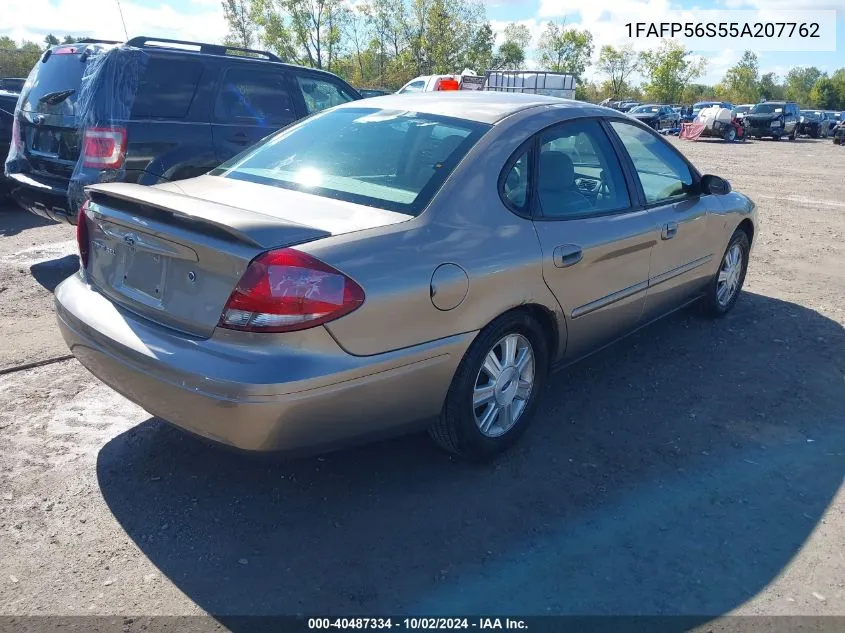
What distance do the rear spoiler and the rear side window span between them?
Answer: 3.17 m

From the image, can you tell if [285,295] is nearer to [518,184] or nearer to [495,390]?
[495,390]

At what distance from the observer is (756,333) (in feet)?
17.3

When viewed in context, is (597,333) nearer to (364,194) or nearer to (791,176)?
(364,194)

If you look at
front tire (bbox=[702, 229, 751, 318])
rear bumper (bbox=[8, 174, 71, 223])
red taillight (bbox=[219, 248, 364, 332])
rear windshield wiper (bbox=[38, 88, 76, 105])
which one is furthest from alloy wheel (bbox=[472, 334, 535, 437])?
rear windshield wiper (bbox=[38, 88, 76, 105])

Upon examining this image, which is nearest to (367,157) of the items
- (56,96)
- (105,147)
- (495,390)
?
(495,390)

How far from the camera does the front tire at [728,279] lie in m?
5.26

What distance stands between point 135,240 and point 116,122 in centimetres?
324

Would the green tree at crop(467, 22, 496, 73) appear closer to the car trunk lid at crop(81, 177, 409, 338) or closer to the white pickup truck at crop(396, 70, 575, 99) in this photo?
the white pickup truck at crop(396, 70, 575, 99)

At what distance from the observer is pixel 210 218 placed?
257cm

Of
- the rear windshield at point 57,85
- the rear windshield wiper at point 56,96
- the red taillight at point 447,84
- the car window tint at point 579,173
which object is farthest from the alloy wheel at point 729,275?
the red taillight at point 447,84

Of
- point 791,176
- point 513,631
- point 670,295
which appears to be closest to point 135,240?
point 513,631

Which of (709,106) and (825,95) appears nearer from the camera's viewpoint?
(709,106)

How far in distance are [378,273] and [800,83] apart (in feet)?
388

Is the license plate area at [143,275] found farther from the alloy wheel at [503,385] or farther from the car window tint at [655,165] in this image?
the car window tint at [655,165]
